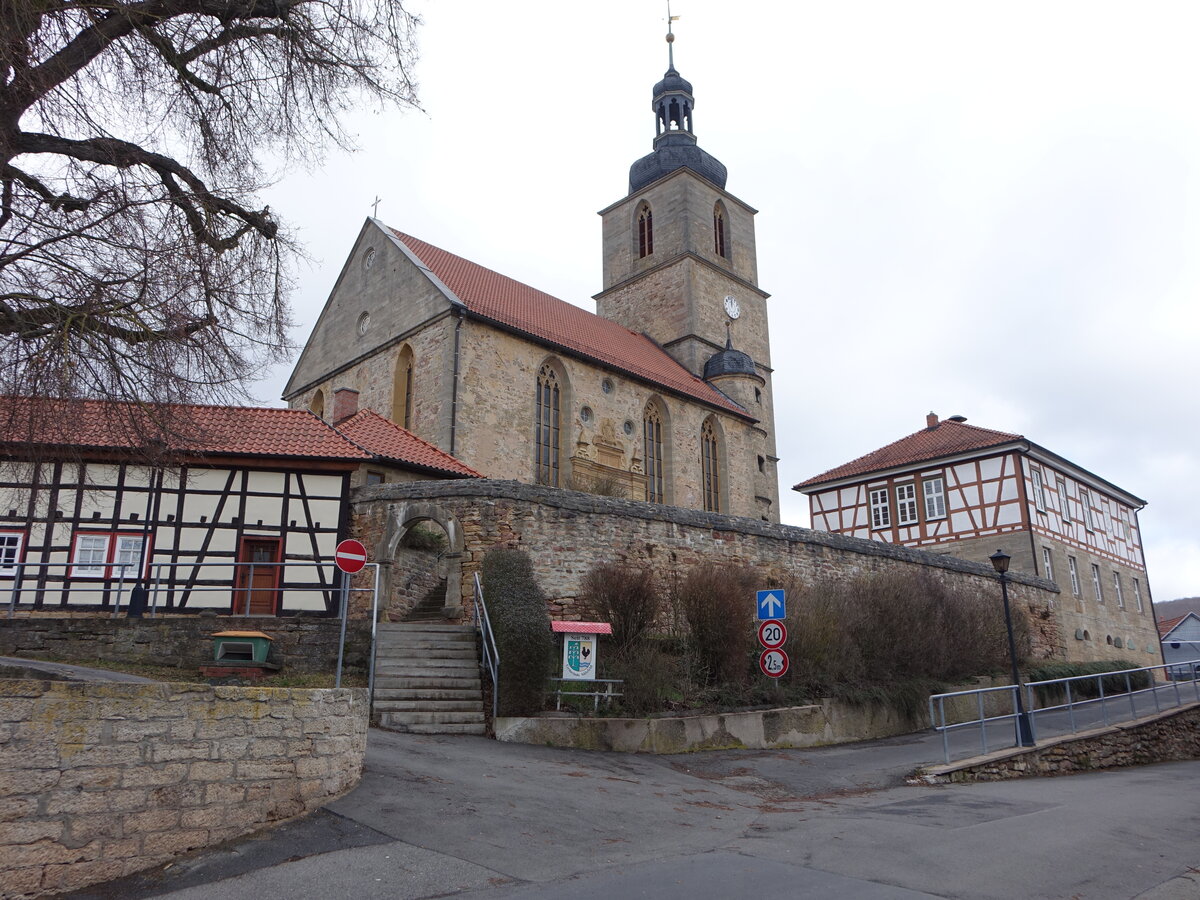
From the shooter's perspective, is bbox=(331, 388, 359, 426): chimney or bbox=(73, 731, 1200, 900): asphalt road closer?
bbox=(73, 731, 1200, 900): asphalt road

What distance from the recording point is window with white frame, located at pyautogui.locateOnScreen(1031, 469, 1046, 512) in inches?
1111

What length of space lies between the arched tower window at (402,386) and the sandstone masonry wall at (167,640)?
457 inches

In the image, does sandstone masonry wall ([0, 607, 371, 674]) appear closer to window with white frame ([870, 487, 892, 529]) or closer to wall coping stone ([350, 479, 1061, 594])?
wall coping stone ([350, 479, 1061, 594])

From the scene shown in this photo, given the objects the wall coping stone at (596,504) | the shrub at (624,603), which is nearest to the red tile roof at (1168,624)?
the wall coping stone at (596,504)

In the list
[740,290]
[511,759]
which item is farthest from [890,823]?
[740,290]

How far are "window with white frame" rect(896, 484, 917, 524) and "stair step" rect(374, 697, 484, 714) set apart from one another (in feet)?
71.3

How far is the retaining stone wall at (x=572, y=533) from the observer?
1507 cm

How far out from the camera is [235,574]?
1582 cm

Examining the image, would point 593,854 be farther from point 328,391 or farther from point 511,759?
point 328,391

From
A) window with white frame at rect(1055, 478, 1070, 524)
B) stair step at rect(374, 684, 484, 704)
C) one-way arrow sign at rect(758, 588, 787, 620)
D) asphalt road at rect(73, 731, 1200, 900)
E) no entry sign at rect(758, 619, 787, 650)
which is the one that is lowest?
asphalt road at rect(73, 731, 1200, 900)

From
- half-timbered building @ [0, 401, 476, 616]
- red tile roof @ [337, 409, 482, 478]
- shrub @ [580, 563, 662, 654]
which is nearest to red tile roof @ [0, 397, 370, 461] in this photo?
shrub @ [580, 563, 662, 654]

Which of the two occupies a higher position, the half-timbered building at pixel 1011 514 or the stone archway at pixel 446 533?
the half-timbered building at pixel 1011 514

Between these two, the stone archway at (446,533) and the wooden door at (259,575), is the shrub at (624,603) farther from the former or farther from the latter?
the wooden door at (259,575)

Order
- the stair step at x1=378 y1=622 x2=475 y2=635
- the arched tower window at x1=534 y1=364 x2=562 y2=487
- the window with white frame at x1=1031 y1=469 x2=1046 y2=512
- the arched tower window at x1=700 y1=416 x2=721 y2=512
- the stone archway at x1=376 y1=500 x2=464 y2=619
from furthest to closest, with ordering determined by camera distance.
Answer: the arched tower window at x1=700 y1=416 x2=721 y2=512, the window with white frame at x1=1031 y1=469 x2=1046 y2=512, the arched tower window at x1=534 y1=364 x2=562 y2=487, the stone archway at x1=376 y1=500 x2=464 y2=619, the stair step at x1=378 y1=622 x2=475 y2=635
